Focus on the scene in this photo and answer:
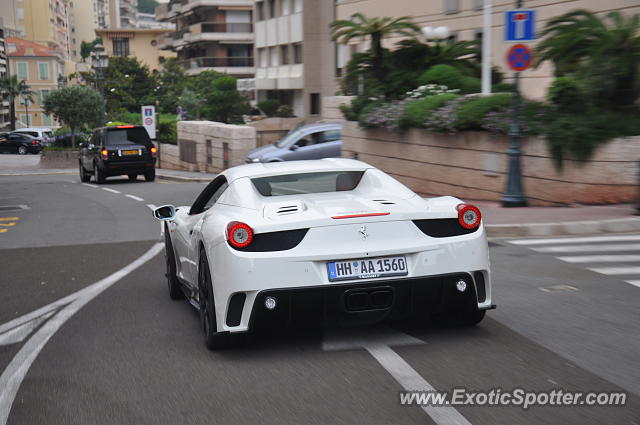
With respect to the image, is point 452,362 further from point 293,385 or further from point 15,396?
point 15,396

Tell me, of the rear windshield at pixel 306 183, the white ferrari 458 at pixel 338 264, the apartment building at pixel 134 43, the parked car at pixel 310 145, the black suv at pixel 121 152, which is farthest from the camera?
the apartment building at pixel 134 43

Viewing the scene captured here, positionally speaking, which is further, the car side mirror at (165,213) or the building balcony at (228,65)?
the building balcony at (228,65)

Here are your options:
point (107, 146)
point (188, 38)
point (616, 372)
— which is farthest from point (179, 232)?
point (188, 38)

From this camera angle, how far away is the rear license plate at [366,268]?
571 centimetres

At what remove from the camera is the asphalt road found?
466 centimetres

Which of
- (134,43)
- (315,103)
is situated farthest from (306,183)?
(134,43)

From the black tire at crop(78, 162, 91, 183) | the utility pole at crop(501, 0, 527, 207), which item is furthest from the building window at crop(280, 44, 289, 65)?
the utility pole at crop(501, 0, 527, 207)

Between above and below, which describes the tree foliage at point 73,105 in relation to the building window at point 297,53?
below

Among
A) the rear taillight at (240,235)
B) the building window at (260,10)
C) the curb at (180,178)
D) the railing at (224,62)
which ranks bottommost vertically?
the curb at (180,178)

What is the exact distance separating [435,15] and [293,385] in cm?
2892

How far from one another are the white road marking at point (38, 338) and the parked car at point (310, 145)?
16.4 meters

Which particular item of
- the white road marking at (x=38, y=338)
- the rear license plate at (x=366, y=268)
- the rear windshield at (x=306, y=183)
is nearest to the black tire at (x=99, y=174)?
Result: the white road marking at (x=38, y=338)

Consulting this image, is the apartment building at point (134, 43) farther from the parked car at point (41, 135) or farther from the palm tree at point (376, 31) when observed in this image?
the palm tree at point (376, 31)

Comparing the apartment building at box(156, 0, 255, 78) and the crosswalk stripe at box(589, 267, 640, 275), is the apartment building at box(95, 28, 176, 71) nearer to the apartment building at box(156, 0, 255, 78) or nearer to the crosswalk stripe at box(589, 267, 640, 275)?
the apartment building at box(156, 0, 255, 78)
